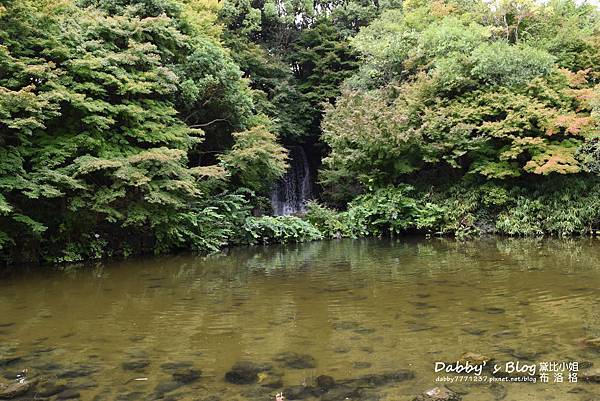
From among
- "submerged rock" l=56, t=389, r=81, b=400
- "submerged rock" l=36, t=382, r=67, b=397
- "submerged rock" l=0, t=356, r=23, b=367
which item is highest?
"submerged rock" l=0, t=356, r=23, b=367

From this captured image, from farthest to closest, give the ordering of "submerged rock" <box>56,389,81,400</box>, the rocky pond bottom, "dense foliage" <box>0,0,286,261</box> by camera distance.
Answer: "dense foliage" <box>0,0,286,261</box>
the rocky pond bottom
"submerged rock" <box>56,389,81,400</box>

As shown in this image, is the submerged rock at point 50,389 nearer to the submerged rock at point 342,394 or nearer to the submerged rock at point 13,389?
the submerged rock at point 13,389

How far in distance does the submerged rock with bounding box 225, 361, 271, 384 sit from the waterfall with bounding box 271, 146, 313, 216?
18.0 meters

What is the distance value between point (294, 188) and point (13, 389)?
20567mm

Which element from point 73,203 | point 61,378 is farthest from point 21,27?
point 61,378

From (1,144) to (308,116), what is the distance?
15906 millimetres

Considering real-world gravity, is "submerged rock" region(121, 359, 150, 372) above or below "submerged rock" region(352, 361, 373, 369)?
below

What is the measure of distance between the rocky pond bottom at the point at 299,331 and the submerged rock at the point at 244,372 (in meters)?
0.02

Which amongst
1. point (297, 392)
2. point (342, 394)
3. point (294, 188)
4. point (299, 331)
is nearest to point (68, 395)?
point (297, 392)

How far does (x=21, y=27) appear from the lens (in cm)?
1081

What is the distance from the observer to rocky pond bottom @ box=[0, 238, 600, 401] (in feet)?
12.6

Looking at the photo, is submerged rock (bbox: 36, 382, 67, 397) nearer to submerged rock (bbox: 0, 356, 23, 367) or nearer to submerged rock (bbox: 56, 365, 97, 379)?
submerged rock (bbox: 56, 365, 97, 379)

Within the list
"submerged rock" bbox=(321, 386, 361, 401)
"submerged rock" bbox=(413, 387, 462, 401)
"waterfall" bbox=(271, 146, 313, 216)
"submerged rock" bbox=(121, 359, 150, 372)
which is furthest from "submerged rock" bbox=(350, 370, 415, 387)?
"waterfall" bbox=(271, 146, 313, 216)

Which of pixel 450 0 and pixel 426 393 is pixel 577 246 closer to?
pixel 426 393
